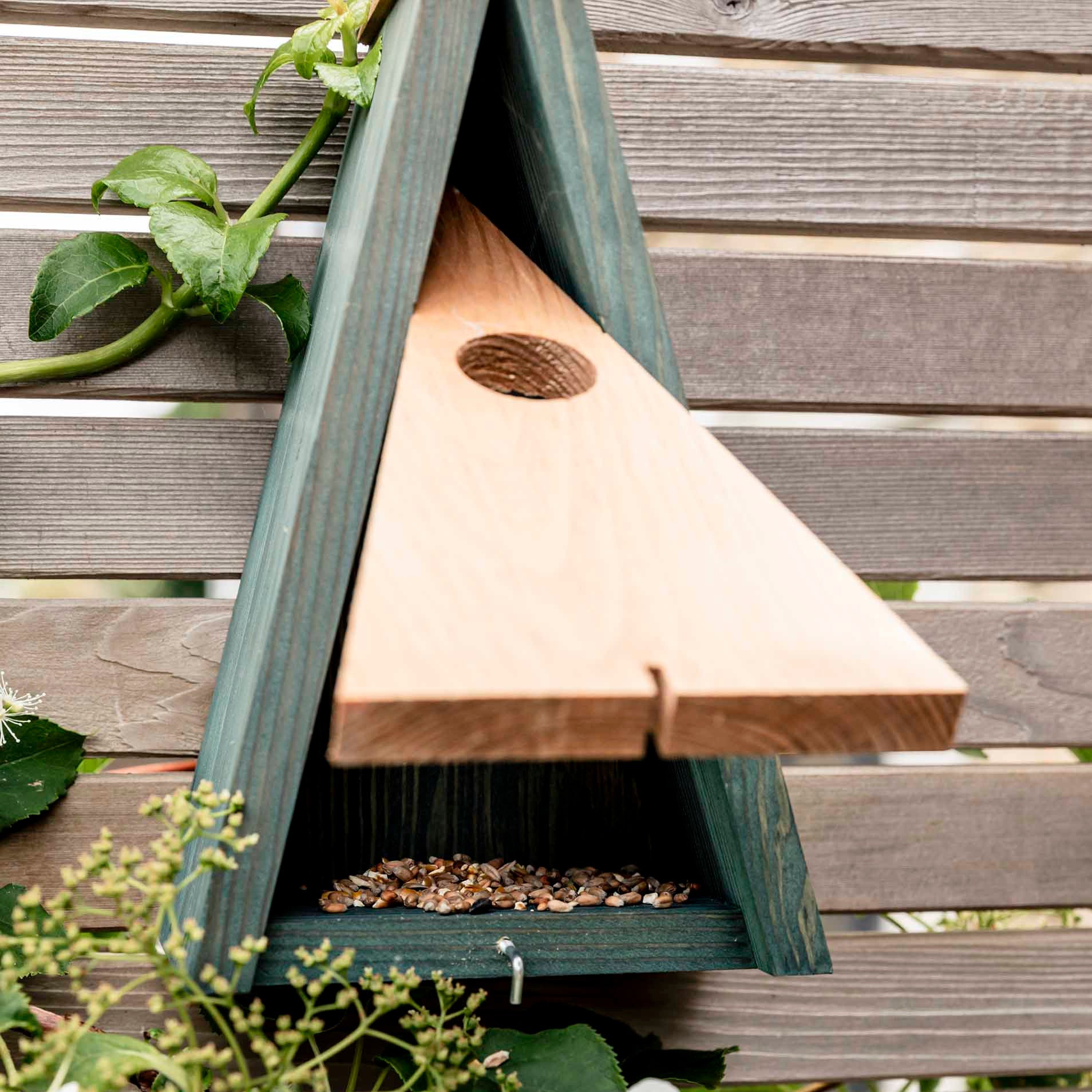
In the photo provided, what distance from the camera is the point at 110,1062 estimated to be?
456 millimetres

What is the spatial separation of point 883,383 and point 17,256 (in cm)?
82

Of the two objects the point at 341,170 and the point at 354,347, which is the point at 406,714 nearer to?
the point at 354,347

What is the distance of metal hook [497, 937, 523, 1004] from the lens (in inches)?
24.1

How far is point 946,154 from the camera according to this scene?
100cm

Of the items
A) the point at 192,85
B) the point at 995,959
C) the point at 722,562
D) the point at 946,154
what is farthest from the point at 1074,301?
the point at 192,85

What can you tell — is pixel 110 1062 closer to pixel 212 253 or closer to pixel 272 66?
pixel 212 253

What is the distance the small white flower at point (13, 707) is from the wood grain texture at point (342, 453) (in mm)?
339

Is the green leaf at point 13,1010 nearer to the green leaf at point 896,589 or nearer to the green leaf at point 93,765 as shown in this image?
the green leaf at point 93,765

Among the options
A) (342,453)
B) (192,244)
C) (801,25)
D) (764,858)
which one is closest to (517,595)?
(342,453)

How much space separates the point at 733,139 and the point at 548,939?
76 centimetres

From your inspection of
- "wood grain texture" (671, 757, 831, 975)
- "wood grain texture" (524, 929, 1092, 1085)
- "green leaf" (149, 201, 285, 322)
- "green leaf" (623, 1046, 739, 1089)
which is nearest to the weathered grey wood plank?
"wood grain texture" (524, 929, 1092, 1085)

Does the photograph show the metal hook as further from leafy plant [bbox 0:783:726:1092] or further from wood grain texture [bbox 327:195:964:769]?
wood grain texture [bbox 327:195:964:769]

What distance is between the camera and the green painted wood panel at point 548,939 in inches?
24.4

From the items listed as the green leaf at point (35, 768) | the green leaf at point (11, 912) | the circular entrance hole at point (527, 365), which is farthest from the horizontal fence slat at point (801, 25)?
the green leaf at point (11, 912)
